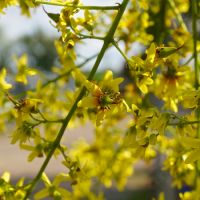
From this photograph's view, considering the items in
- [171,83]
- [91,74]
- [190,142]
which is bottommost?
[190,142]

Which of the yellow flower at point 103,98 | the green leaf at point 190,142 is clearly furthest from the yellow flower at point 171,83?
the green leaf at point 190,142

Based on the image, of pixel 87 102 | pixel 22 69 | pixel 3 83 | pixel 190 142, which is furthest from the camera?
pixel 22 69

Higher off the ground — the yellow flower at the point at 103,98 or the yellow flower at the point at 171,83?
the yellow flower at the point at 171,83

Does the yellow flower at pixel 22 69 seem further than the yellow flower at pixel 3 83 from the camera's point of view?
Yes

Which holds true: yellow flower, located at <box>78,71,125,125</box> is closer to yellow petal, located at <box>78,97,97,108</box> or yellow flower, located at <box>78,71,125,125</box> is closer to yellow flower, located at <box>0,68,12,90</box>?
yellow petal, located at <box>78,97,97,108</box>

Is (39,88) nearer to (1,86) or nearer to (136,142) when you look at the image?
(1,86)

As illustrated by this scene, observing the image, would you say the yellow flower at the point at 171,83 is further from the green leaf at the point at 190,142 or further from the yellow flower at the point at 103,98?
the green leaf at the point at 190,142

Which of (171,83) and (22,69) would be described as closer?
(171,83)

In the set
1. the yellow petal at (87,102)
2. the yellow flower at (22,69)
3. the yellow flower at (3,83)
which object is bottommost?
the yellow petal at (87,102)

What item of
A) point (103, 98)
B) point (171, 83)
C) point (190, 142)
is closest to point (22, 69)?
point (171, 83)

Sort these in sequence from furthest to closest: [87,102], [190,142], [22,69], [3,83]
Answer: [22,69] → [3,83] → [87,102] → [190,142]

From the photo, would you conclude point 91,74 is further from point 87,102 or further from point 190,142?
point 190,142

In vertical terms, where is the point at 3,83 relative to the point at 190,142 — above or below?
above
